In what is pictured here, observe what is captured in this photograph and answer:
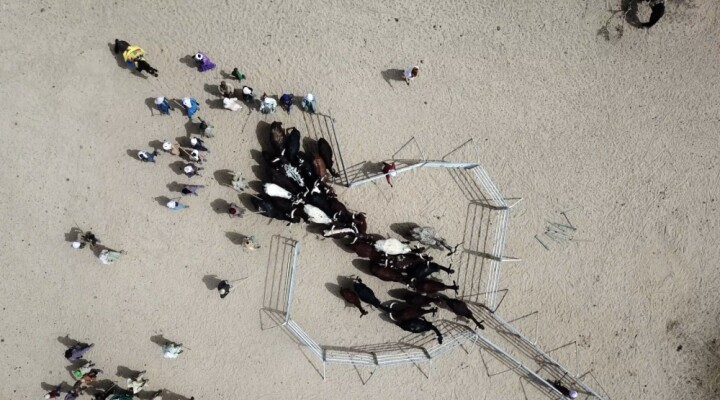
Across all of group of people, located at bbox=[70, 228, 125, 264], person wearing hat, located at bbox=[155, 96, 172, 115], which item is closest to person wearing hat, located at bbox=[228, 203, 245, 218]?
person wearing hat, located at bbox=[155, 96, 172, 115]

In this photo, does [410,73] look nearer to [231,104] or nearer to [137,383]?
[231,104]

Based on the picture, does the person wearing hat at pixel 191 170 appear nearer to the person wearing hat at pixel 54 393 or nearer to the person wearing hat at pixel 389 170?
the person wearing hat at pixel 389 170

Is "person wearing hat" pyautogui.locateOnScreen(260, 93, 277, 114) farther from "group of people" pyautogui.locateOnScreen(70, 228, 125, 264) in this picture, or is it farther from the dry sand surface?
"group of people" pyautogui.locateOnScreen(70, 228, 125, 264)

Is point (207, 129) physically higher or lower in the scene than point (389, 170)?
higher

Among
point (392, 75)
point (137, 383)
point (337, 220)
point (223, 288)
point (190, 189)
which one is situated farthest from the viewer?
point (137, 383)

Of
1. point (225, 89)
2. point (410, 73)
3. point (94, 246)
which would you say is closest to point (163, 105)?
point (225, 89)

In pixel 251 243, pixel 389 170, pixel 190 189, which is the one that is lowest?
pixel 251 243

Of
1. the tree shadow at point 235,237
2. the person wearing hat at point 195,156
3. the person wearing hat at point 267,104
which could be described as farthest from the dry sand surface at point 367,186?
the person wearing hat at point 267,104
